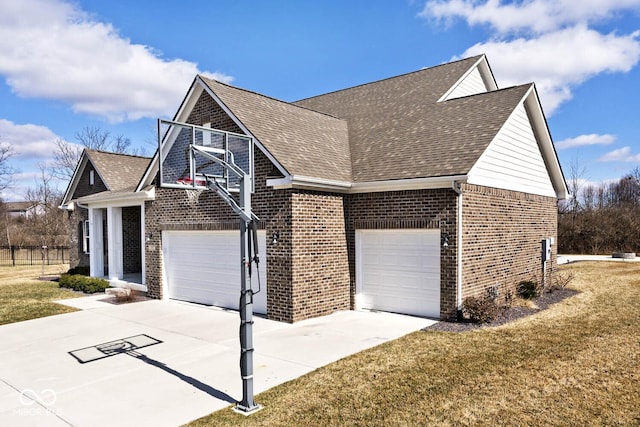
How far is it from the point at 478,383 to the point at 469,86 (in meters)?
14.1

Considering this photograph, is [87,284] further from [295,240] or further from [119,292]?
[295,240]

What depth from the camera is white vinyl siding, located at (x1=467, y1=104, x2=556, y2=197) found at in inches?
437

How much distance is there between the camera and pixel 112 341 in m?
9.01

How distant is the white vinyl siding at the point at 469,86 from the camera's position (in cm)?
1669

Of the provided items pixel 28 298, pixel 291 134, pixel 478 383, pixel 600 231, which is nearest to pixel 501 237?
pixel 291 134

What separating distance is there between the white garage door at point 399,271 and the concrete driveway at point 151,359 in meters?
0.42

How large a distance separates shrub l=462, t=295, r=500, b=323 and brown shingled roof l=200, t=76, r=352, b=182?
14.0 ft

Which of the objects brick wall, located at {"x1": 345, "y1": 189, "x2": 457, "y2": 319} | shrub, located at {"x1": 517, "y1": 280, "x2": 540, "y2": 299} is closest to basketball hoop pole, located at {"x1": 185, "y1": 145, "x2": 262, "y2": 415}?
brick wall, located at {"x1": 345, "y1": 189, "x2": 457, "y2": 319}

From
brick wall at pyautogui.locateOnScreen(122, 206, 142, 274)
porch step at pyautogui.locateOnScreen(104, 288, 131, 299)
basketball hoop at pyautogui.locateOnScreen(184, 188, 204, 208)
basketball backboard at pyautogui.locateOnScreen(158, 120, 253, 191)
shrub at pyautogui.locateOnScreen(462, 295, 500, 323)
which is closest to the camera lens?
basketball backboard at pyautogui.locateOnScreen(158, 120, 253, 191)

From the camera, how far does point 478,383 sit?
6297mm

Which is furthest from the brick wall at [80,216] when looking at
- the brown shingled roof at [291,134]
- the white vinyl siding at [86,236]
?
the brown shingled roof at [291,134]

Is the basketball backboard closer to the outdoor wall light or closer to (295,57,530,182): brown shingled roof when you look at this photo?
(295,57,530,182): brown shingled roof

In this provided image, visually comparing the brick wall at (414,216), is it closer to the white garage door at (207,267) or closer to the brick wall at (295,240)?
the brick wall at (295,240)

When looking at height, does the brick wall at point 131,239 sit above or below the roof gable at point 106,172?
below
